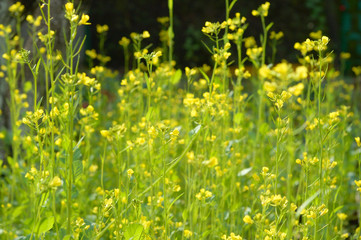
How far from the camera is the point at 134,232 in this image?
1.43m

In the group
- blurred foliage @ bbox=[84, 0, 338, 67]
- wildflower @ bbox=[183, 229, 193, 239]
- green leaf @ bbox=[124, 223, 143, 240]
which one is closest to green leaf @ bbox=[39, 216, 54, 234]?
green leaf @ bbox=[124, 223, 143, 240]

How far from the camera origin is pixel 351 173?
2.95 m

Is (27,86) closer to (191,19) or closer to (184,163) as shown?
(184,163)

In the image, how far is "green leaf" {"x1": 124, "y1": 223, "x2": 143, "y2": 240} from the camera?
1.41 meters

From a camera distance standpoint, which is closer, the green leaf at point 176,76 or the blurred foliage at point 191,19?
the green leaf at point 176,76

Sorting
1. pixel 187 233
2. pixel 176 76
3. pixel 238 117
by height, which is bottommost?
pixel 187 233

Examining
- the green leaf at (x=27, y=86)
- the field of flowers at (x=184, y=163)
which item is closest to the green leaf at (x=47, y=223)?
the field of flowers at (x=184, y=163)

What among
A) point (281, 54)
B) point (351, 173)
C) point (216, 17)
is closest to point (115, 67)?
point (216, 17)

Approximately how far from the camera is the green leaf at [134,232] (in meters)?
1.41

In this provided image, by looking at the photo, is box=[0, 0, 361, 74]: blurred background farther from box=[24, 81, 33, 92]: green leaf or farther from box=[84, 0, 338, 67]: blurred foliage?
box=[24, 81, 33, 92]: green leaf

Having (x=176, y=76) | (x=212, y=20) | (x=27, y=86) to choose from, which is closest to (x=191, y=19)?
(x=212, y=20)

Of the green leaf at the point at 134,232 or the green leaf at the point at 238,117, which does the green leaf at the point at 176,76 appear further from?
the green leaf at the point at 134,232

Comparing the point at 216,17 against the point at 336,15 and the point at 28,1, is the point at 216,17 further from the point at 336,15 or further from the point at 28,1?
the point at 28,1

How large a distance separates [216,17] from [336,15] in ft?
5.76
